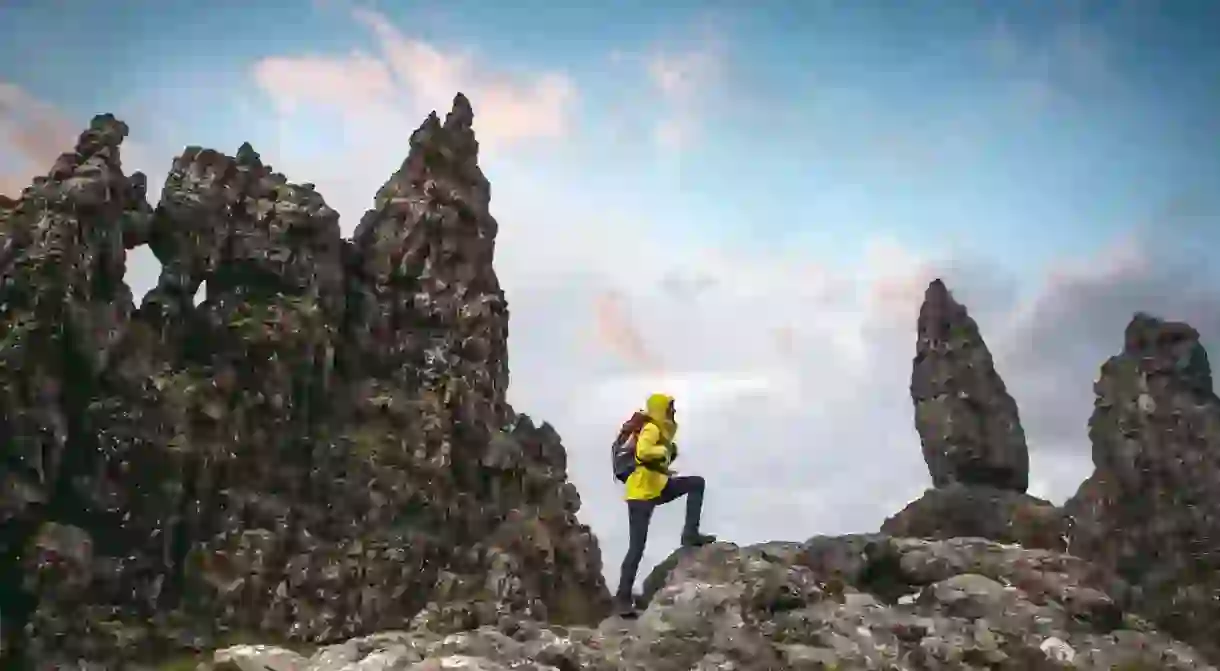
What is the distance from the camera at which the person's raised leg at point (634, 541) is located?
1961 cm

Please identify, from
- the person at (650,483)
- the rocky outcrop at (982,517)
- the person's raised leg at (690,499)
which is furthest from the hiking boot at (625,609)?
the rocky outcrop at (982,517)

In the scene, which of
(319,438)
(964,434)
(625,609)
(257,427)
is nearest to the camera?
(625,609)

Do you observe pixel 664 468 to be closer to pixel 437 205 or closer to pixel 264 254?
pixel 264 254

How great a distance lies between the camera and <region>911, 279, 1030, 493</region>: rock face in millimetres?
77188

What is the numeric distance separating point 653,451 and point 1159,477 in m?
70.5

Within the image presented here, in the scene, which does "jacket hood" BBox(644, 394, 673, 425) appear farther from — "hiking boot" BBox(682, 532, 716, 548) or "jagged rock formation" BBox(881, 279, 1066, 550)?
"jagged rock formation" BBox(881, 279, 1066, 550)

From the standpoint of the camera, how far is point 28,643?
197 feet

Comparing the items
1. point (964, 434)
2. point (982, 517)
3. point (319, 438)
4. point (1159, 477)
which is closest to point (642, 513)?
point (982, 517)

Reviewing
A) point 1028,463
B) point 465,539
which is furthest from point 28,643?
point 1028,463

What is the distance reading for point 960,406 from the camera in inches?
3125

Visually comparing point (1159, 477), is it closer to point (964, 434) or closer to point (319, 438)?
point (964, 434)

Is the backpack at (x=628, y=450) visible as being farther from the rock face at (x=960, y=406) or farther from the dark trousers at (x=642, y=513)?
the rock face at (x=960, y=406)

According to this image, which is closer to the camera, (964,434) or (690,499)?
(690,499)

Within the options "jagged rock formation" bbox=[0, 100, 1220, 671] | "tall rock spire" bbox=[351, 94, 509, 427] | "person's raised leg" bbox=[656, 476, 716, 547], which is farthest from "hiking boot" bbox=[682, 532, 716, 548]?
"tall rock spire" bbox=[351, 94, 509, 427]
